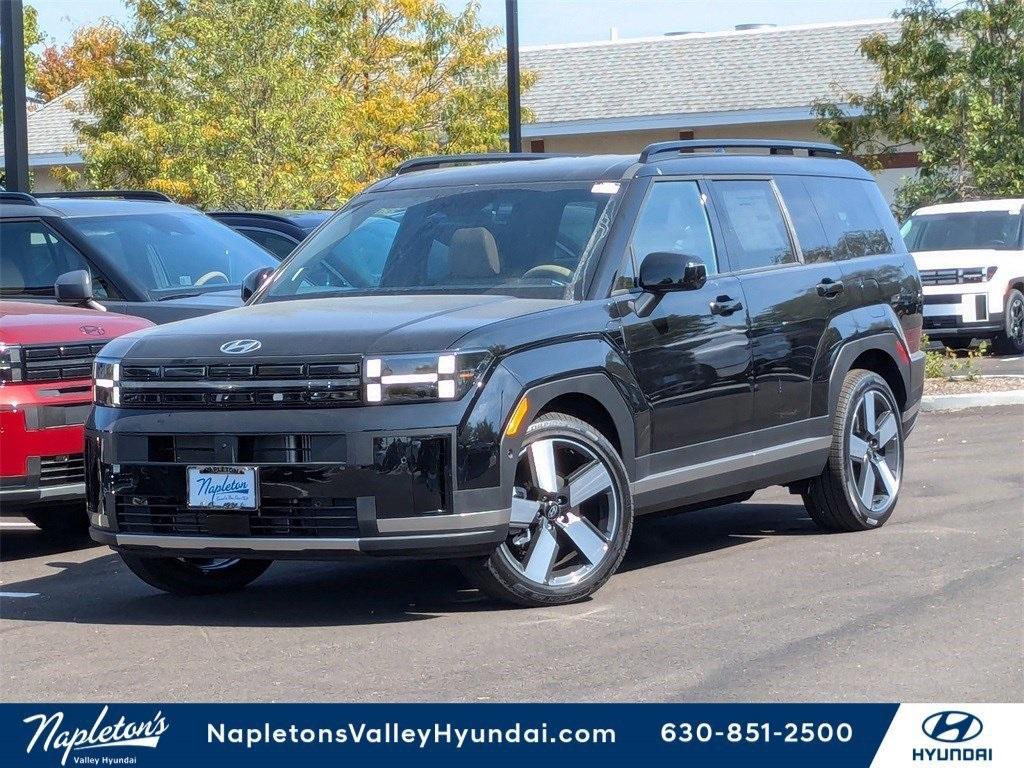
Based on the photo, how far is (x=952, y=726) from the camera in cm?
519

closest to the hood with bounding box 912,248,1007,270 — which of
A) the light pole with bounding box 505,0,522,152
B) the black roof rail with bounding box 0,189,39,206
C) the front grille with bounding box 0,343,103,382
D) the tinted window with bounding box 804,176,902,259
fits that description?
the light pole with bounding box 505,0,522,152

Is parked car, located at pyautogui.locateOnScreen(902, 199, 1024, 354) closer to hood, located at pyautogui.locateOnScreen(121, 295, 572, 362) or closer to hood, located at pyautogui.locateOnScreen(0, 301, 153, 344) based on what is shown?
hood, located at pyautogui.locateOnScreen(0, 301, 153, 344)

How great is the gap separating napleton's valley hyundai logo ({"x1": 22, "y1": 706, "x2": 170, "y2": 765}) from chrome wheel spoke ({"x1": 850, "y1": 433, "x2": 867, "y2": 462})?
4.55m

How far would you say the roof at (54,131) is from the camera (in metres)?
37.5

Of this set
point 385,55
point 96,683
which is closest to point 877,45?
point 385,55

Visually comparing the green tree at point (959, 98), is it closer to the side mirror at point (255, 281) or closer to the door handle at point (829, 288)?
the door handle at point (829, 288)

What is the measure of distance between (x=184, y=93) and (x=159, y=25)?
2.27 meters

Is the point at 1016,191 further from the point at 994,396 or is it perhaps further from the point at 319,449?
the point at 319,449

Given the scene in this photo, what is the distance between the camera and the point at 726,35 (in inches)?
1569

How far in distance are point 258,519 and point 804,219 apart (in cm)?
368

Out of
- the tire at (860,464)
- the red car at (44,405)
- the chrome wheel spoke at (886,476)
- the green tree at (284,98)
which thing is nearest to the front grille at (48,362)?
the red car at (44,405)

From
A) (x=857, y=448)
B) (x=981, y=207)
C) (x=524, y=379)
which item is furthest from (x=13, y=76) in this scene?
(x=981, y=207)

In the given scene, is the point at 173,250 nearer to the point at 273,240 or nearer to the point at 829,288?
the point at 273,240

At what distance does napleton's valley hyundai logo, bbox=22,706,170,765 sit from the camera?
17.2ft
